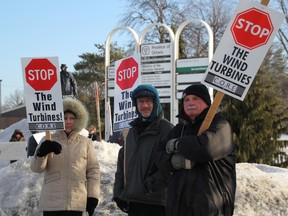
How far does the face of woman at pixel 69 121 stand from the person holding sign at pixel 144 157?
75 centimetres

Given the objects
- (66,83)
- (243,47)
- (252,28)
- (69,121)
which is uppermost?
(252,28)

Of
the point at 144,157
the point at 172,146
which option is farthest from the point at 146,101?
the point at 172,146

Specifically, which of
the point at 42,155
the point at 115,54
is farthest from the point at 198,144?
the point at 115,54

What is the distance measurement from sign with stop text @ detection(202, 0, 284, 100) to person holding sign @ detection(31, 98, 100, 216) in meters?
1.64

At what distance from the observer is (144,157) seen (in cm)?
405

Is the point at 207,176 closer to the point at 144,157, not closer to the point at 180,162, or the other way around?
the point at 180,162

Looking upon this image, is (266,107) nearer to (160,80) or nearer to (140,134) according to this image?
(160,80)

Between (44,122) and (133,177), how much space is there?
1.26 m

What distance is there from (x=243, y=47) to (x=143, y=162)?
130cm

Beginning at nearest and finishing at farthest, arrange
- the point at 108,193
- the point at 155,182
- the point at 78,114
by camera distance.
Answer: the point at 155,182, the point at 78,114, the point at 108,193

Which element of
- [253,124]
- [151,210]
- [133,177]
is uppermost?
[133,177]

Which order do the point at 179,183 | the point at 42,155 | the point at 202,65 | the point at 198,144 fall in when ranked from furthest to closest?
1. the point at 202,65
2. the point at 42,155
3. the point at 179,183
4. the point at 198,144

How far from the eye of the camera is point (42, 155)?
4.32 m

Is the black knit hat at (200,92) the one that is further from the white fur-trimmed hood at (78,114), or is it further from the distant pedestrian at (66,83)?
the distant pedestrian at (66,83)
